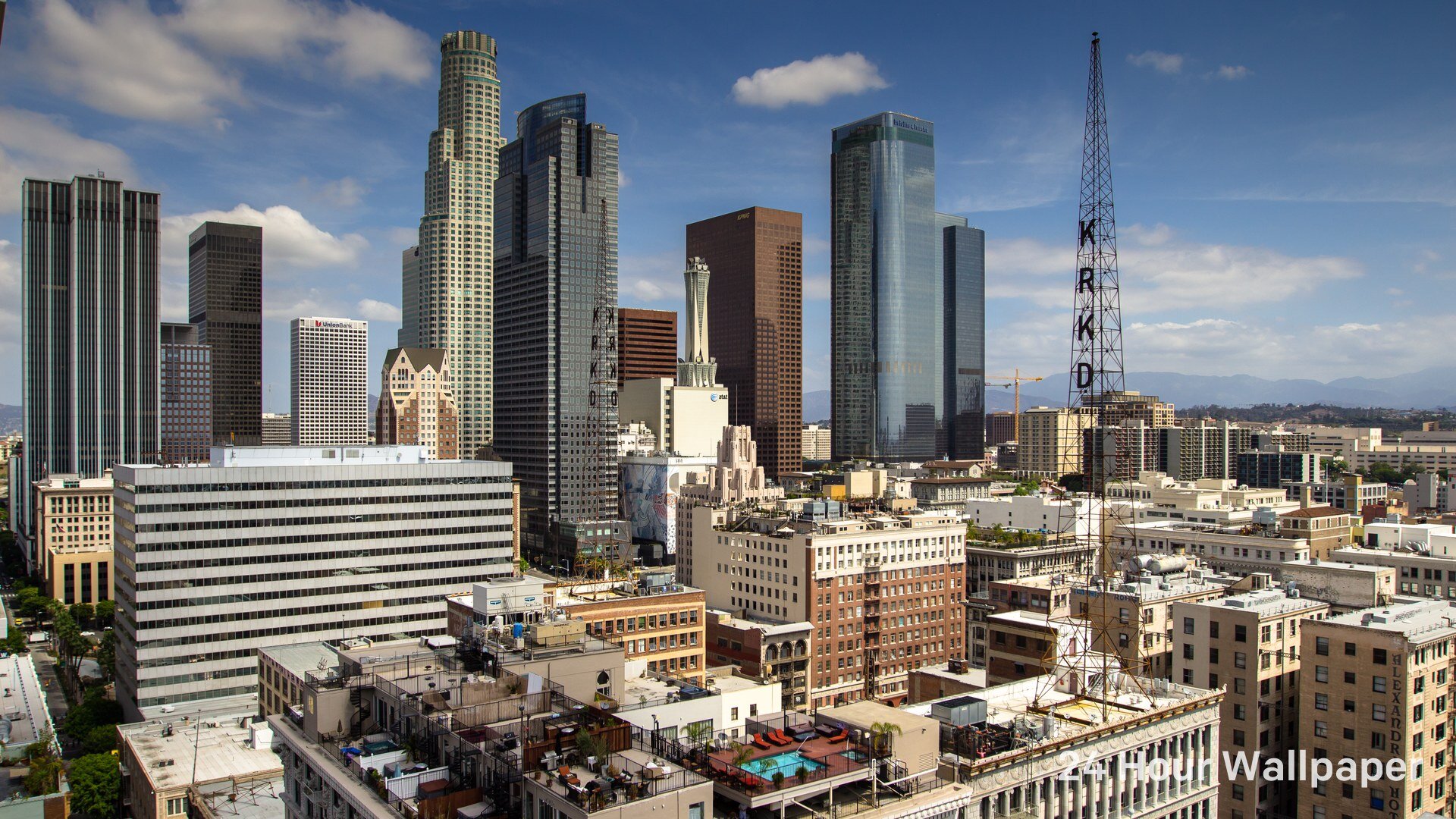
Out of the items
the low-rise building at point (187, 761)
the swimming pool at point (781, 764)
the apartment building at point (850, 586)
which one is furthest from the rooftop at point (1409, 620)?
the low-rise building at point (187, 761)

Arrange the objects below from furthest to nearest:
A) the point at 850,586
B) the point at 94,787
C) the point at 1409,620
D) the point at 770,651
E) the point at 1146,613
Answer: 1. the point at 850,586
2. the point at 770,651
3. the point at 94,787
4. the point at 1146,613
5. the point at 1409,620

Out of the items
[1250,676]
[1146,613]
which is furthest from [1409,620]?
[1146,613]

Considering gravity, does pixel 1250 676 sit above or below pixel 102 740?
above

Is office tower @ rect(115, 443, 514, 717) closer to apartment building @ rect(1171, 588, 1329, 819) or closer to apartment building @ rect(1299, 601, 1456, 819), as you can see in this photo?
apartment building @ rect(1171, 588, 1329, 819)

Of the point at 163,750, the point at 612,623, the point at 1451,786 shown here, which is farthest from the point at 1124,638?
the point at 163,750

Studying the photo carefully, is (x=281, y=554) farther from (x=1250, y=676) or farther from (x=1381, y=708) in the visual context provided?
(x=1381, y=708)

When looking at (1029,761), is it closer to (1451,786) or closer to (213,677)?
(1451,786)
